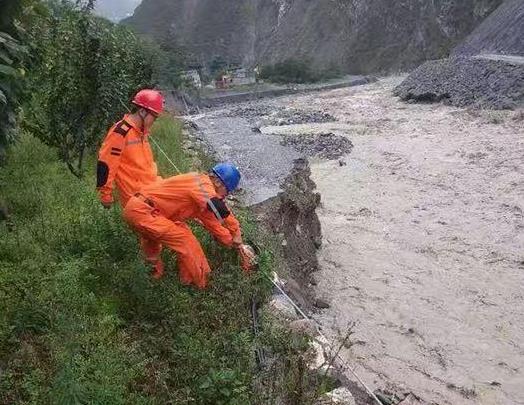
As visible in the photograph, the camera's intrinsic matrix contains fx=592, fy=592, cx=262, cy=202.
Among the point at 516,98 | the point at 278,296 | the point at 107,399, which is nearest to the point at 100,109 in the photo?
the point at 278,296

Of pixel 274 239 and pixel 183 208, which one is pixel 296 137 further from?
pixel 183 208

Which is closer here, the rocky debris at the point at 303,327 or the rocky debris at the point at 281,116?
the rocky debris at the point at 303,327

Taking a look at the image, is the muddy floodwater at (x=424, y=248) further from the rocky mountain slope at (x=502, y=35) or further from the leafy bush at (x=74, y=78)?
the rocky mountain slope at (x=502, y=35)

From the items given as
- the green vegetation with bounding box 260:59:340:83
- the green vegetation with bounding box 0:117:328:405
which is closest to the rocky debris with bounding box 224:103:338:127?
the green vegetation with bounding box 260:59:340:83

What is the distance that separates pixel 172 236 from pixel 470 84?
2404 centimetres

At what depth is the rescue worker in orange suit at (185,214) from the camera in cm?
477

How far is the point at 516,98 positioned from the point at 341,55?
139 feet

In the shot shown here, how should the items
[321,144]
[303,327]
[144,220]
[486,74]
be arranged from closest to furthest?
[144,220] < [303,327] < [321,144] < [486,74]

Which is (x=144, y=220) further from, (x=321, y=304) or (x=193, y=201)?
(x=321, y=304)

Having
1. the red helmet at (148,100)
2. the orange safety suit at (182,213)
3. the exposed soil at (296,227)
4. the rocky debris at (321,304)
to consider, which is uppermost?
the red helmet at (148,100)

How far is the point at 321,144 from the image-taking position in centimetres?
2003

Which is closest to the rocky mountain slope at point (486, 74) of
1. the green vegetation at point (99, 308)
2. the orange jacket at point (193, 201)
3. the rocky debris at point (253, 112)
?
the rocky debris at point (253, 112)

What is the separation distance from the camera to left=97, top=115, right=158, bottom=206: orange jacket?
206 inches

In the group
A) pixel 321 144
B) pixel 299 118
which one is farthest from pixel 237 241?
pixel 299 118
